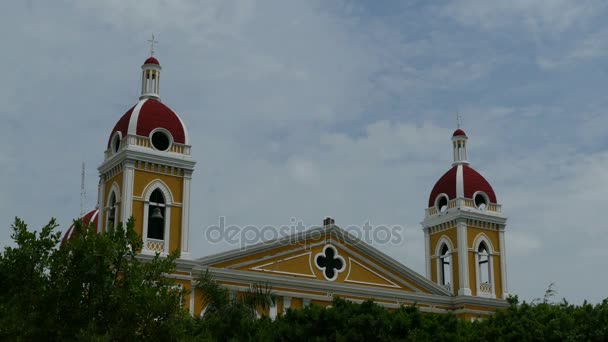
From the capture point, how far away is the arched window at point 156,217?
105 ft

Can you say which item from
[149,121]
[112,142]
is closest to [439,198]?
[149,121]


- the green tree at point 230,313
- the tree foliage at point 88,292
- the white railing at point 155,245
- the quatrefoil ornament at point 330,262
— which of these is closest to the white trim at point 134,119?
the white railing at point 155,245

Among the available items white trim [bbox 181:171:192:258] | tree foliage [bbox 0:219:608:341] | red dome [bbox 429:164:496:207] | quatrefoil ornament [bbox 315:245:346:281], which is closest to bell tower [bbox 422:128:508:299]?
red dome [bbox 429:164:496:207]

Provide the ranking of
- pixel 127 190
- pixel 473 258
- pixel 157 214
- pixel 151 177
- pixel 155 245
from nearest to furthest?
1. pixel 127 190
2. pixel 155 245
3. pixel 157 214
4. pixel 151 177
5. pixel 473 258

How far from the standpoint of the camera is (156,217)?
3183 cm

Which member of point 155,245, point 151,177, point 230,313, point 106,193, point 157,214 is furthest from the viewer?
point 106,193

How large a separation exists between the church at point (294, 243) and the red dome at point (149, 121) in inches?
1.4

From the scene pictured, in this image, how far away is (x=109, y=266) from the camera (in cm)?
1827

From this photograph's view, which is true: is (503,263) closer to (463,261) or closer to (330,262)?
(463,261)

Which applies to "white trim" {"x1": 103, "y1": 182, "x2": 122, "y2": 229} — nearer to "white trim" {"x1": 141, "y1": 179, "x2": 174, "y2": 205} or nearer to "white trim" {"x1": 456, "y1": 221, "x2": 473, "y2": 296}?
"white trim" {"x1": 141, "y1": 179, "x2": 174, "y2": 205}

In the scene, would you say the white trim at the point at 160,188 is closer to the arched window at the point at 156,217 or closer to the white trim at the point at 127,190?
the arched window at the point at 156,217

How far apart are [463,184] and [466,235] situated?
86.8 inches

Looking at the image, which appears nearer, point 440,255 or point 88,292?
point 88,292

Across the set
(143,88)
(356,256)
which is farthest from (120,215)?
(356,256)
